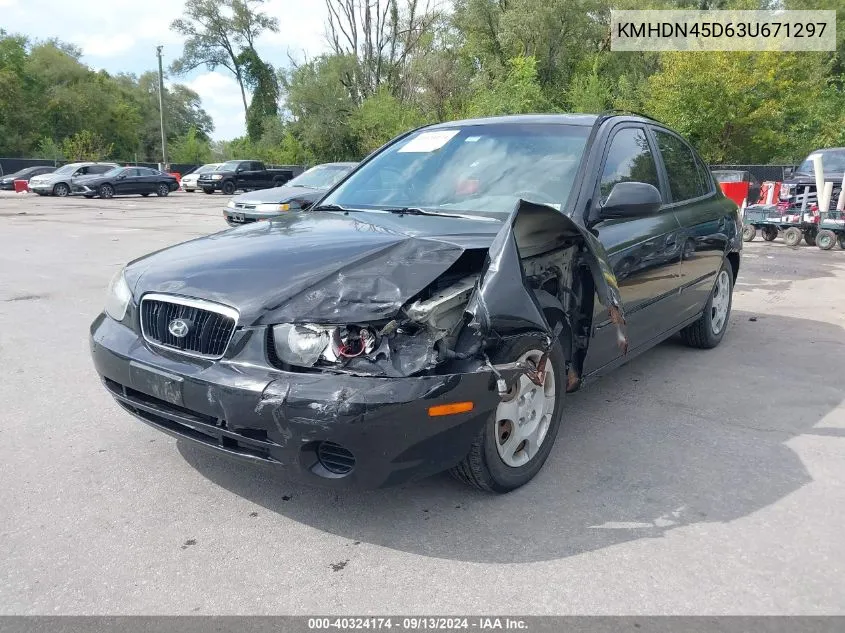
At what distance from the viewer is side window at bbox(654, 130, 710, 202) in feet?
16.2

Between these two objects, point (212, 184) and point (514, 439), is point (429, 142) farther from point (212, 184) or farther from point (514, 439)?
point (212, 184)

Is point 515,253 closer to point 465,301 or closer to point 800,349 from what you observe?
point 465,301

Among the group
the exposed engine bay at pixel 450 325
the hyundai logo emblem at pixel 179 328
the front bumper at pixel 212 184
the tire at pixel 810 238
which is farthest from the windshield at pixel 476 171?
the front bumper at pixel 212 184

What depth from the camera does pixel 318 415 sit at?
8.24ft

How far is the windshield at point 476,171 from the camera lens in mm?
3838

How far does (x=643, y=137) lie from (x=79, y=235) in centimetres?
1251

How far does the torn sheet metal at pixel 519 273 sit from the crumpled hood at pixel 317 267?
0.62 ft

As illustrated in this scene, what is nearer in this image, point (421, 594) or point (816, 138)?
point (421, 594)

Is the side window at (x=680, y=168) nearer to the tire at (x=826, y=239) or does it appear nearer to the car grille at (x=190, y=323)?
the car grille at (x=190, y=323)

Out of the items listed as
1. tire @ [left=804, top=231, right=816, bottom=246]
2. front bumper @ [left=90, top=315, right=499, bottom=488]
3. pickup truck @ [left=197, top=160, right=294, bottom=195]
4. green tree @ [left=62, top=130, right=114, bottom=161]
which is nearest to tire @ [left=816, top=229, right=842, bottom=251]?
tire @ [left=804, top=231, right=816, bottom=246]

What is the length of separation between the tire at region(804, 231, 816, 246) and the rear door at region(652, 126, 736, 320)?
907 centimetres

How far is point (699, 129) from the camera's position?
30203 millimetres

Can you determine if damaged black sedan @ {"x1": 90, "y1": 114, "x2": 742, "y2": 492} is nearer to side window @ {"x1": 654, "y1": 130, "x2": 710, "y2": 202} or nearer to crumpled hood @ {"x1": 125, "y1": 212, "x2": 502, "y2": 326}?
crumpled hood @ {"x1": 125, "y1": 212, "x2": 502, "y2": 326}

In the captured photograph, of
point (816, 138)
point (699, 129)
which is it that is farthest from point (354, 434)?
point (816, 138)
